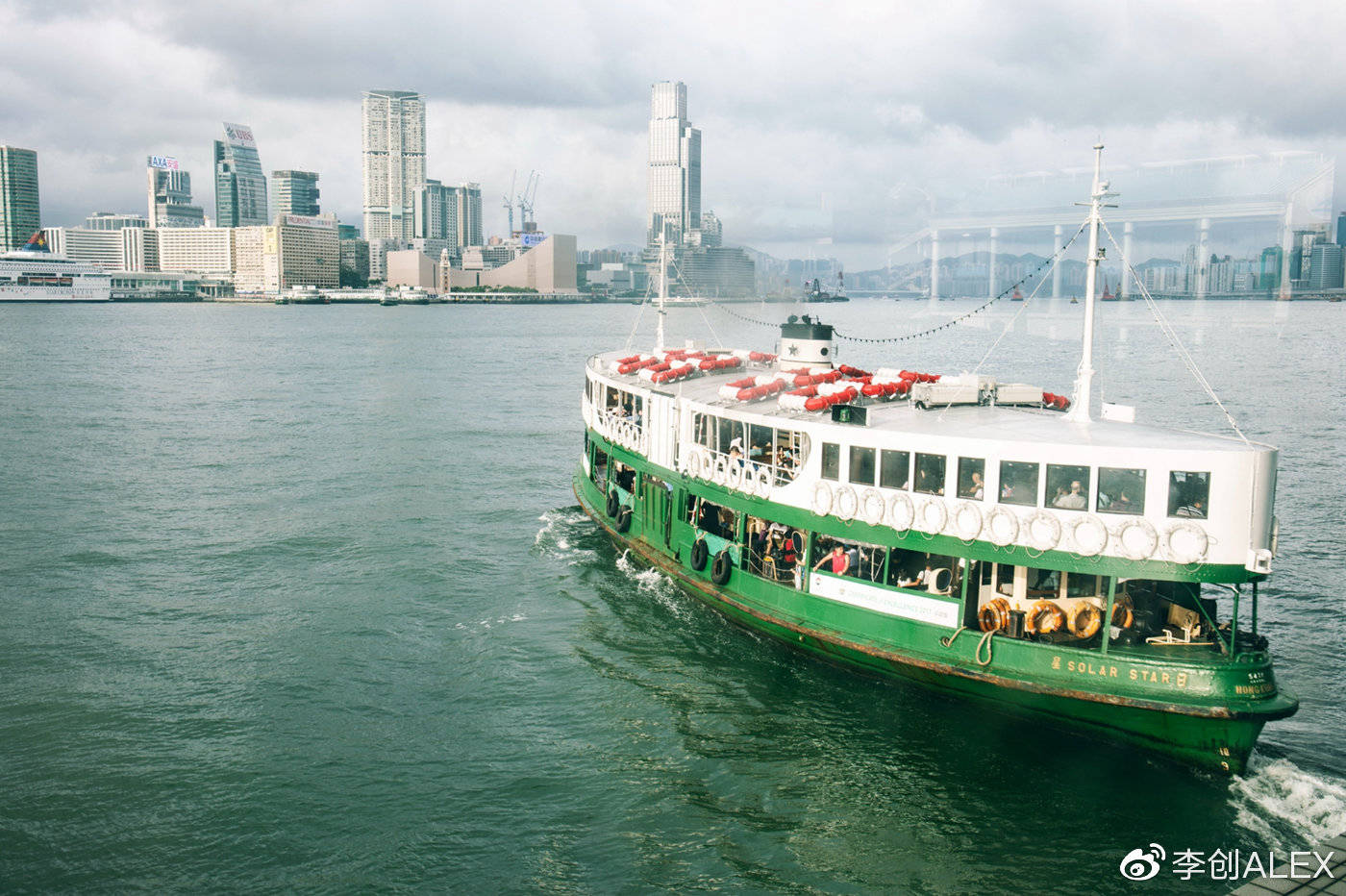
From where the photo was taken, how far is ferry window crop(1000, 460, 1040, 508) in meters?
16.0

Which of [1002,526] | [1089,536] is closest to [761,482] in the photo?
[1002,526]

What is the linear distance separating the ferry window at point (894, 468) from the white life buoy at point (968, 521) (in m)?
1.26

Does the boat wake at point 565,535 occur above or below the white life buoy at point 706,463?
below

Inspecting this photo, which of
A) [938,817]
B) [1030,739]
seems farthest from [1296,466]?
[938,817]

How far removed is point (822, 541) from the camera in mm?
19188

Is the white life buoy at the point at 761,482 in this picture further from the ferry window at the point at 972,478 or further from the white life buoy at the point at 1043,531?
the white life buoy at the point at 1043,531

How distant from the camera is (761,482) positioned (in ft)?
66.6

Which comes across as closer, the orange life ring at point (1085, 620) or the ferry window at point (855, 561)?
the orange life ring at point (1085, 620)

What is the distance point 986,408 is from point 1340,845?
32.5 ft

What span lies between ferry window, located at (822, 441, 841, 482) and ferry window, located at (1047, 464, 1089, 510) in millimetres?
3886

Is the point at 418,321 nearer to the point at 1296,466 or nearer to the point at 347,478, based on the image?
the point at 347,478

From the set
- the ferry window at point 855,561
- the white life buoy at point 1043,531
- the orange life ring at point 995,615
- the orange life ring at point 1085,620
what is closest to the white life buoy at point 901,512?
the ferry window at point 855,561

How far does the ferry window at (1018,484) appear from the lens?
629 inches

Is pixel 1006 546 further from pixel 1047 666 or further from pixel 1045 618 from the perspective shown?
pixel 1047 666
